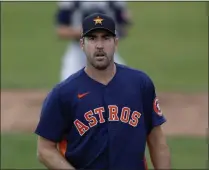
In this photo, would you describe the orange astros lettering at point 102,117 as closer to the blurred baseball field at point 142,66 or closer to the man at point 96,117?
the man at point 96,117

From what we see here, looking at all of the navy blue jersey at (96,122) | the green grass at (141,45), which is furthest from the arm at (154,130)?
the green grass at (141,45)

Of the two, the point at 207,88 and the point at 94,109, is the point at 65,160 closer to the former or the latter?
the point at 94,109

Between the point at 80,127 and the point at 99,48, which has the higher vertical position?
the point at 99,48

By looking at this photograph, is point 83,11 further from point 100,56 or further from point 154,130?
point 100,56

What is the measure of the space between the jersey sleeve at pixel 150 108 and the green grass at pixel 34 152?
4.09m

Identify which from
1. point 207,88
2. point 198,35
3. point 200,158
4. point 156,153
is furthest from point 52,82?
point 156,153

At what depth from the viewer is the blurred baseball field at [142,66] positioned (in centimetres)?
1091

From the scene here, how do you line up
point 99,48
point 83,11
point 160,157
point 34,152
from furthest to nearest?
1. point 83,11
2. point 34,152
3. point 160,157
4. point 99,48

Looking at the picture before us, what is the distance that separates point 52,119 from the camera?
17.7ft

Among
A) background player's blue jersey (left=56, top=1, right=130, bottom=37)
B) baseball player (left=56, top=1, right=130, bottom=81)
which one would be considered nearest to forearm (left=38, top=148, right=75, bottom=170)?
baseball player (left=56, top=1, right=130, bottom=81)

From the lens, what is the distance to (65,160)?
17.5ft

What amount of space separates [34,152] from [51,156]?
505cm

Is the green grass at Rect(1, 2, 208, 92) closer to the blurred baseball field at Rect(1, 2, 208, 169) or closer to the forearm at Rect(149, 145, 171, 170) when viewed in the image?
the blurred baseball field at Rect(1, 2, 208, 169)

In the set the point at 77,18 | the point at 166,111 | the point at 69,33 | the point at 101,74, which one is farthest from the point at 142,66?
the point at 101,74
